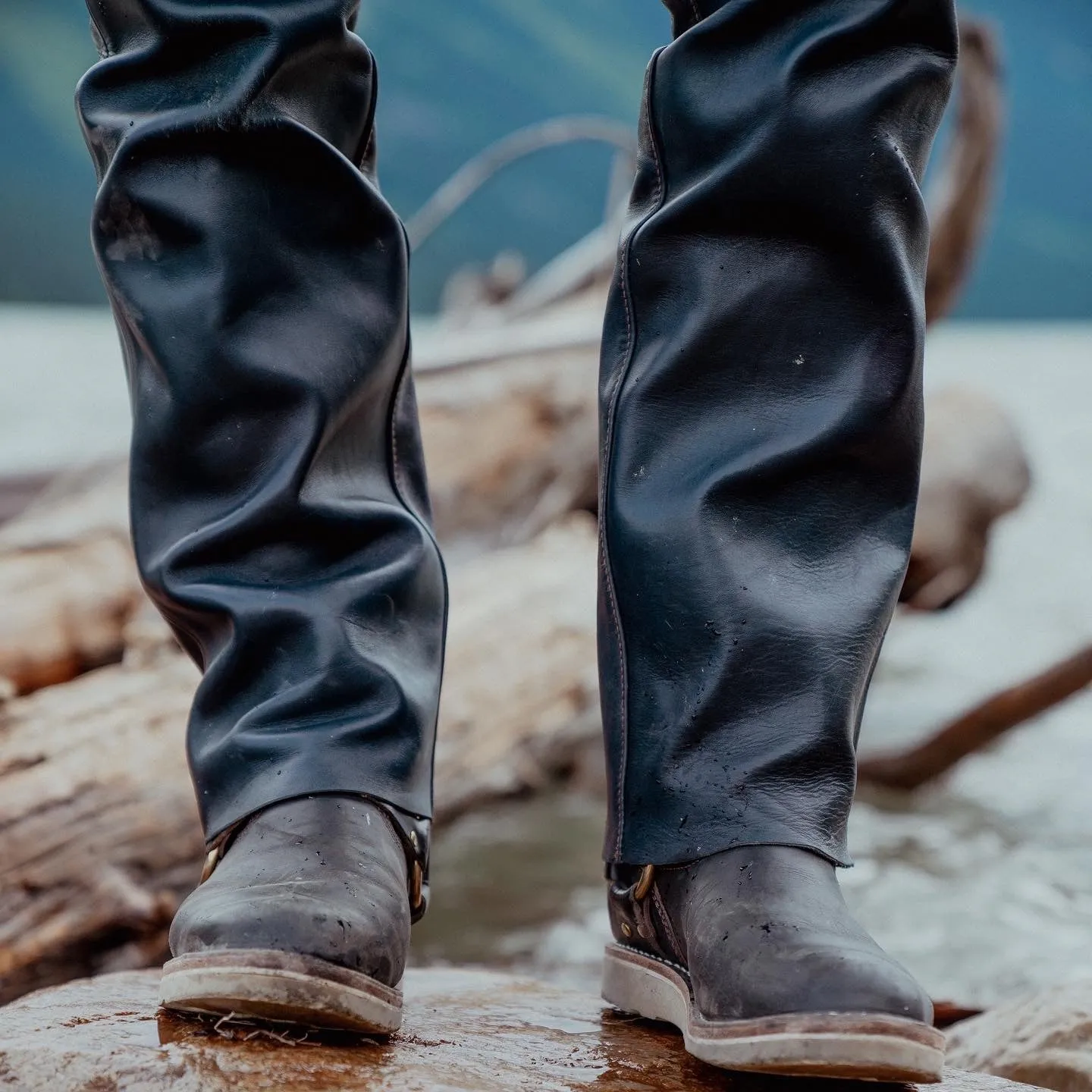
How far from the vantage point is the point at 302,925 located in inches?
28.7

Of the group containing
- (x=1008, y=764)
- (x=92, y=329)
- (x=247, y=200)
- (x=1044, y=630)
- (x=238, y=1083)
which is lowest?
(x=92, y=329)

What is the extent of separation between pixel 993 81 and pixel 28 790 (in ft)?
10.9

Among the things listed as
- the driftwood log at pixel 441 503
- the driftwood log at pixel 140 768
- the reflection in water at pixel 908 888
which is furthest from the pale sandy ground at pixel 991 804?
the driftwood log at pixel 441 503

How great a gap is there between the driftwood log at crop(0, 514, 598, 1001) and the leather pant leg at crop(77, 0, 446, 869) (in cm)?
63

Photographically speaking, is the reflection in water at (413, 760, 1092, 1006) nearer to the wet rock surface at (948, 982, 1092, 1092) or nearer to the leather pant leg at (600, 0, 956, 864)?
the wet rock surface at (948, 982, 1092, 1092)

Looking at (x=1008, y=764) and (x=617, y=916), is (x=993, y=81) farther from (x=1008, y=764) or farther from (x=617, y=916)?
(x=617, y=916)

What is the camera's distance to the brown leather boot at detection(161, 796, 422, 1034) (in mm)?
721

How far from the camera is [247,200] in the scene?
→ 2.91ft

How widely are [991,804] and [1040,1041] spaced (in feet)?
5.46

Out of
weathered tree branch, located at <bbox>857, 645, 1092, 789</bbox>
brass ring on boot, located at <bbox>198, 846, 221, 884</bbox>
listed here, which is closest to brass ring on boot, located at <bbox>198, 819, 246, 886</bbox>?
brass ring on boot, located at <bbox>198, 846, 221, 884</bbox>

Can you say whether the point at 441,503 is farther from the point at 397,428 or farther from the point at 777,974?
the point at 777,974

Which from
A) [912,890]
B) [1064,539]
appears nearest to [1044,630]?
[1064,539]

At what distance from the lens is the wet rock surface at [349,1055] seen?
699mm

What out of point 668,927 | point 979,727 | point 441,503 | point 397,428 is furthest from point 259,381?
point 979,727
